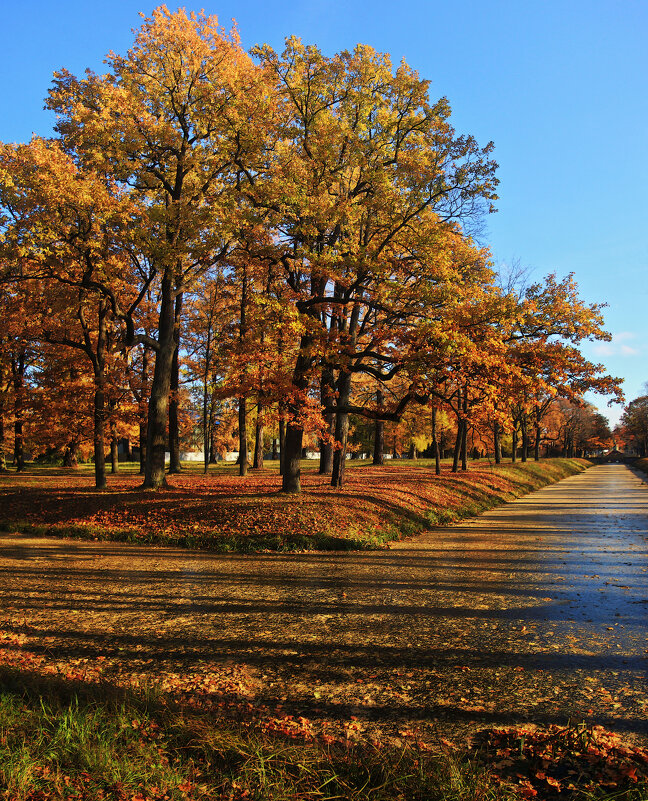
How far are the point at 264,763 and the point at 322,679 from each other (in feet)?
5.22

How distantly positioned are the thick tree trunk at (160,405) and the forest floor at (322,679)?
296 inches

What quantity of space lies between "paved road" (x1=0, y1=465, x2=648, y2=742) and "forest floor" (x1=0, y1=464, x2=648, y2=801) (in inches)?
1.2

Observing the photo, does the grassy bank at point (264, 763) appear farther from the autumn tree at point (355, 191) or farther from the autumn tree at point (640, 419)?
the autumn tree at point (640, 419)

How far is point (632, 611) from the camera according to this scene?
707 centimetres

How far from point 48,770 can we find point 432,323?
36.4 feet

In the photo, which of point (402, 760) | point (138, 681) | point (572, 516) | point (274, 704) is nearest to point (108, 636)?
point (138, 681)

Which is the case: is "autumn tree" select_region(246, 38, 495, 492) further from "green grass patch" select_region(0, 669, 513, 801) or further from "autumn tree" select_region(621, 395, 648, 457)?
"autumn tree" select_region(621, 395, 648, 457)

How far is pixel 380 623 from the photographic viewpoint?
6480mm

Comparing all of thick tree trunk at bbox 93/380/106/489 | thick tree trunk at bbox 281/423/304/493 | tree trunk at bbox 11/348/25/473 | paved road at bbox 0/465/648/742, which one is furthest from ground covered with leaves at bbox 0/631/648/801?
tree trunk at bbox 11/348/25/473

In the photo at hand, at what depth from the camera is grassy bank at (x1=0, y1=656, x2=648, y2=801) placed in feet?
9.93

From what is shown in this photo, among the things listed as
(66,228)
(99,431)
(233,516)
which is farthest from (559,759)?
(99,431)

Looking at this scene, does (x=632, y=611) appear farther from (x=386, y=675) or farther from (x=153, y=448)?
(x=153, y=448)

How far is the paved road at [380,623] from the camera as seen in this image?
4.40m

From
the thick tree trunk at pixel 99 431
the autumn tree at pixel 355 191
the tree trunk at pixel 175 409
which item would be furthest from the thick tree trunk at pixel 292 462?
the tree trunk at pixel 175 409
